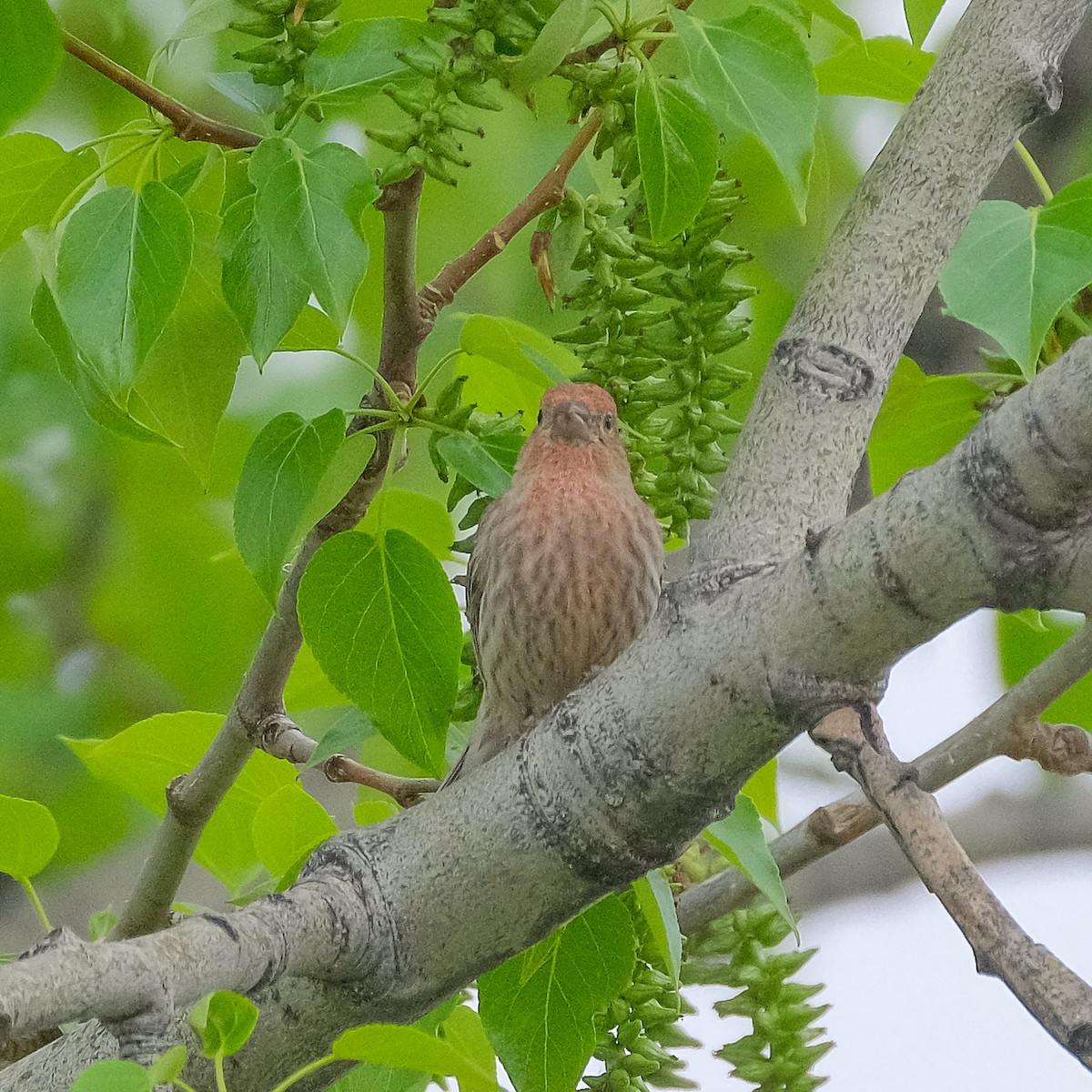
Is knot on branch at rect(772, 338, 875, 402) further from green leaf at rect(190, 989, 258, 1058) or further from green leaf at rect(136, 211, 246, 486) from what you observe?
green leaf at rect(190, 989, 258, 1058)

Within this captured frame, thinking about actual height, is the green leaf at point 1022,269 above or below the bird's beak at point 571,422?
below

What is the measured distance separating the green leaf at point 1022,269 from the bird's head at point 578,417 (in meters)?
0.56

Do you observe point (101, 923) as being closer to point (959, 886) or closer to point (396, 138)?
point (396, 138)

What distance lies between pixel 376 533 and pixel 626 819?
1.17 ft

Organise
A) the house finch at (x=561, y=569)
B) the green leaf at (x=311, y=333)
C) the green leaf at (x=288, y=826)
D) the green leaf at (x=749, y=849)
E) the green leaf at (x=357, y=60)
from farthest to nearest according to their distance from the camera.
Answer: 1. the house finch at (x=561, y=569)
2. the green leaf at (x=288, y=826)
3. the green leaf at (x=311, y=333)
4. the green leaf at (x=749, y=849)
5. the green leaf at (x=357, y=60)

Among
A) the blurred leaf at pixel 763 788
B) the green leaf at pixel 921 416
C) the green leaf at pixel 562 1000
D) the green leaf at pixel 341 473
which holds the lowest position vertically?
the green leaf at pixel 562 1000

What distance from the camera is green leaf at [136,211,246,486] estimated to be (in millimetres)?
1314

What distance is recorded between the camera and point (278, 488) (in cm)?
125

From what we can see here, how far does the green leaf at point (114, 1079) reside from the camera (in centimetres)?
84

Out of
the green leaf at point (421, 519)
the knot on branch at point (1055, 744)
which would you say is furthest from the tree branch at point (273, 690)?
the knot on branch at point (1055, 744)

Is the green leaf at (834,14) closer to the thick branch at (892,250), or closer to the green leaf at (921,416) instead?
the thick branch at (892,250)

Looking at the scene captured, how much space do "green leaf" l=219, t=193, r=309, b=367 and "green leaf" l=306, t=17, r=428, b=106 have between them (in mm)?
125

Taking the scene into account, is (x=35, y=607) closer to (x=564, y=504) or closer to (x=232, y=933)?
(x=564, y=504)

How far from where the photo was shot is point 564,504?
1889 millimetres
